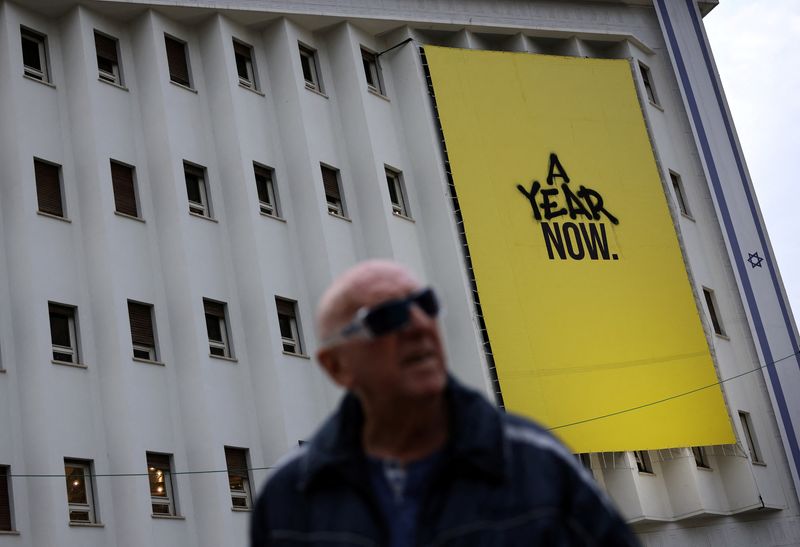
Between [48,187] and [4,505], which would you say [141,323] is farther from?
[4,505]

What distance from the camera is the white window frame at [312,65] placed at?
100ft

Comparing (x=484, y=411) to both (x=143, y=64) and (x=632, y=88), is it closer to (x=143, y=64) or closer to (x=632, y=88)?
(x=143, y=64)

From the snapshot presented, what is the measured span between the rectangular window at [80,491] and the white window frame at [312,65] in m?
11.7

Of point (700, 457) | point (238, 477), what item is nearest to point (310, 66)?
point (238, 477)

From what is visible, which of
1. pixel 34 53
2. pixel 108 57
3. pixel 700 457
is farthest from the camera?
pixel 700 457

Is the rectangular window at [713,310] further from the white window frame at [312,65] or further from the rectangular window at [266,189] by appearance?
the rectangular window at [266,189]

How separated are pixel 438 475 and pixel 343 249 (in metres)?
25.9

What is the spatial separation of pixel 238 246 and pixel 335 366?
24.0 m

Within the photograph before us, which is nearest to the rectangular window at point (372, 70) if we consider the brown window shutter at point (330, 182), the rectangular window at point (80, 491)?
the brown window shutter at point (330, 182)

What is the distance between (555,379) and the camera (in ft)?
98.9

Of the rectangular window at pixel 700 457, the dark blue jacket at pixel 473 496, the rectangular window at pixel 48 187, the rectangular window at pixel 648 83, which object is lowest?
the dark blue jacket at pixel 473 496

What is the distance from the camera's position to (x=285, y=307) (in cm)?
2711

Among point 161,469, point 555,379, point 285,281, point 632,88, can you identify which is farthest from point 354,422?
point 632,88

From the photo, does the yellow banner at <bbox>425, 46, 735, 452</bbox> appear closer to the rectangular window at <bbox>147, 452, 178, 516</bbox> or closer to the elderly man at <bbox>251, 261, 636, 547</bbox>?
the rectangular window at <bbox>147, 452, 178, 516</bbox>
